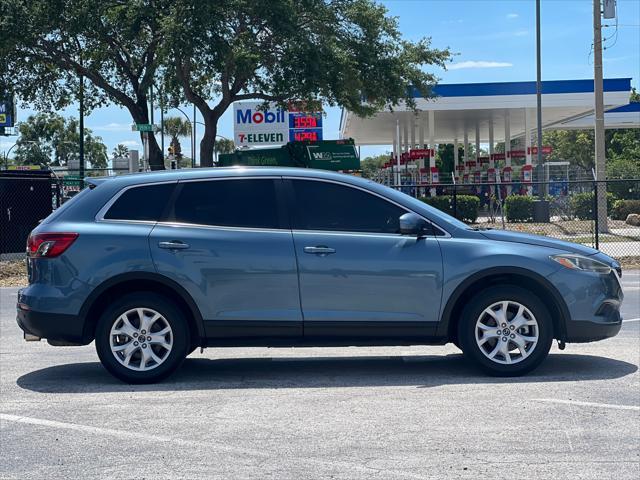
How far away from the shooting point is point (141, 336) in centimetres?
715

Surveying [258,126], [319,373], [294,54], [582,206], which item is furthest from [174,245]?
[258,126]

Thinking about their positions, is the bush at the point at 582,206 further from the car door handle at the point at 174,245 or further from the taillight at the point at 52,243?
the taillight at the point at 52,243

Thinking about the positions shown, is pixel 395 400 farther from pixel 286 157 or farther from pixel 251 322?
pixel 286 157

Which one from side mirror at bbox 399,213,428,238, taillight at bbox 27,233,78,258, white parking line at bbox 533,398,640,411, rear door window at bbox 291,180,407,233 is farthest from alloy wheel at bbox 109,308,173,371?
white parking line at bbox 533,398,640,411

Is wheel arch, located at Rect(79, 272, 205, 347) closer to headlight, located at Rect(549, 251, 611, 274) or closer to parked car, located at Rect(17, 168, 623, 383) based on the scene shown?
parked car, located at Rect(17, 168, 623, 383)

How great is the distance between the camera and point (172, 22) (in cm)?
2288

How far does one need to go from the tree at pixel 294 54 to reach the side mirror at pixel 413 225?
1711 centimetres

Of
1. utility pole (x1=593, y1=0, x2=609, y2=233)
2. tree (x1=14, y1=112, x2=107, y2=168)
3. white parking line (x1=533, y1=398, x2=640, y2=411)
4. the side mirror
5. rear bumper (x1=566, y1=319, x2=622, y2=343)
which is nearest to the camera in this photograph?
white parking line (x1=533, y1=398, x2=640, y2=411)

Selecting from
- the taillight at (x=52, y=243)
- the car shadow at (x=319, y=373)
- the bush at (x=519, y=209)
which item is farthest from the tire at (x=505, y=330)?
the bush at (x=519, y=209)

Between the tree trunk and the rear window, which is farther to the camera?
the tree trunk

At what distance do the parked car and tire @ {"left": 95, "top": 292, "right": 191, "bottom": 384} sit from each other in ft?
0.03

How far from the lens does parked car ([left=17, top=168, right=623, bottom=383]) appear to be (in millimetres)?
7086

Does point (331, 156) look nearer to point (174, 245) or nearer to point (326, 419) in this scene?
point (174, 245)

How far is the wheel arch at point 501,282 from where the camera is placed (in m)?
7.13
